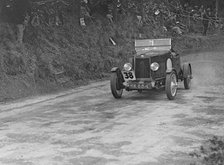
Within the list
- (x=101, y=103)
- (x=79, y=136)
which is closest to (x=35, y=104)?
(x=101, y=103)

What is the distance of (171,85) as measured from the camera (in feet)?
38.8

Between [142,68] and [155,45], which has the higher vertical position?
[155,45]

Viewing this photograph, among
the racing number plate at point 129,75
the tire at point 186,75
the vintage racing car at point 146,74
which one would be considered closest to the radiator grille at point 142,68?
the vintage racing car at point 146,74

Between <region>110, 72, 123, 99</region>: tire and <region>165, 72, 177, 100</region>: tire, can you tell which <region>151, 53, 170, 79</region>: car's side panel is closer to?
<region>165, 72, 177, 100</region>: tire

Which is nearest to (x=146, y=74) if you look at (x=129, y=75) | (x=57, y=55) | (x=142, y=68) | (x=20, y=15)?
(x=142, y=68)

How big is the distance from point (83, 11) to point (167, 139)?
1650 centimetres

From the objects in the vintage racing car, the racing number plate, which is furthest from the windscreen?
the racing number plate

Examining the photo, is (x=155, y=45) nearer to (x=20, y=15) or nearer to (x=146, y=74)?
(x=146, y=74)

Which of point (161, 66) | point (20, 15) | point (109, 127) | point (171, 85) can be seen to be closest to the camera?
point (109, 127)

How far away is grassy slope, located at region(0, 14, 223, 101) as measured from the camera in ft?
47.9

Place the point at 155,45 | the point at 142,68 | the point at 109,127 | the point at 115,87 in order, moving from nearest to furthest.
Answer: the point at 109,127, the point at 115,87, the point at 142,68, the point at 155,45

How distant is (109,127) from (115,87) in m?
3.74

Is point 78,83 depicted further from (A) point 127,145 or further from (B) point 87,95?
(A) point 127,145

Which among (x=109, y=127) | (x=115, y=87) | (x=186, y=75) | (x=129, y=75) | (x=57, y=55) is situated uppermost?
(x=57, y=55)
